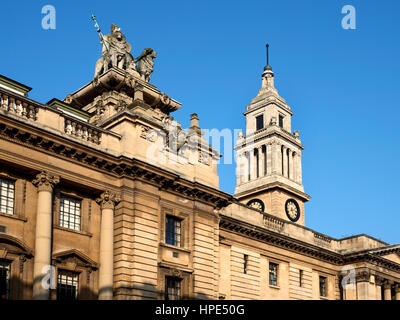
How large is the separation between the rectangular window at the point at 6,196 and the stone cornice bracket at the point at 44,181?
1079 mm

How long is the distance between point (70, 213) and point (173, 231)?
6.31 m

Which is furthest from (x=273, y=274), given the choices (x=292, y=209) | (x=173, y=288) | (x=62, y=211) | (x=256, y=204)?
(x=256, y=204)

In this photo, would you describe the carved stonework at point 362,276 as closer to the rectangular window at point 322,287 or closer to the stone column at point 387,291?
the rectangular window at point 322,287

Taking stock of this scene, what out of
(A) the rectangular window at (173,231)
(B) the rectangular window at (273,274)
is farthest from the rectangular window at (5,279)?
(B) the rectangular window at (273,274)

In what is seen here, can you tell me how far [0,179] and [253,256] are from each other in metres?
20.6

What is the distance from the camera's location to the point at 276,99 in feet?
272

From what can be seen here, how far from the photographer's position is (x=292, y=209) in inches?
2948

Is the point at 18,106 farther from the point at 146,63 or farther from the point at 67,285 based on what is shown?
the point at 146,63

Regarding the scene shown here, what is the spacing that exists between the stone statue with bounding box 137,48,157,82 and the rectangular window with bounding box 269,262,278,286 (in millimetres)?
15950

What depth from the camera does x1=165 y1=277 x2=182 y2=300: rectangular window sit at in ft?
106

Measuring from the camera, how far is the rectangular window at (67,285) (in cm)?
2841
